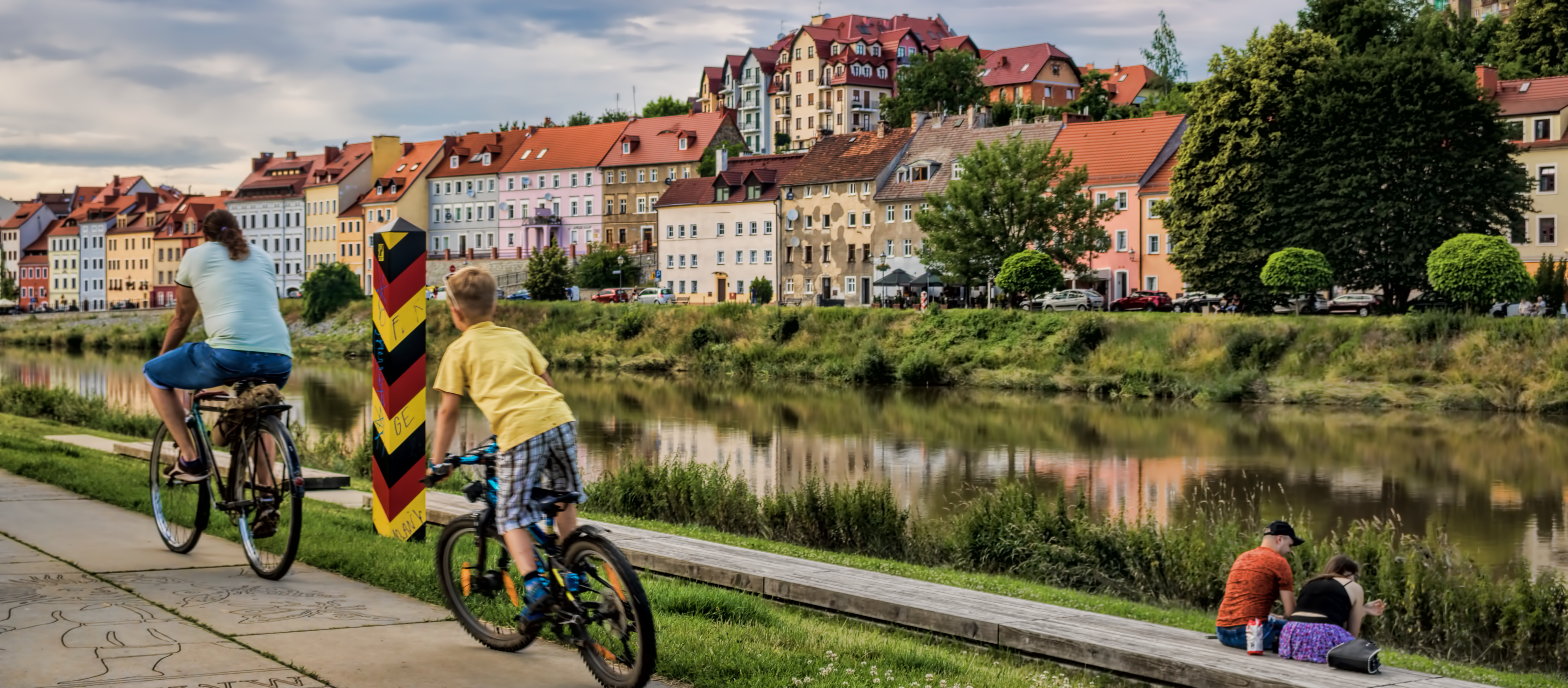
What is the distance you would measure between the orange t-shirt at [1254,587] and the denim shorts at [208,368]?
513cm

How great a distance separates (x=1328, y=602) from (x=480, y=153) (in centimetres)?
10818

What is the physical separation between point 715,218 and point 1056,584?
75879mm

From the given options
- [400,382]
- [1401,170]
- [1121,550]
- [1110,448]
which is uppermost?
[1401,170]

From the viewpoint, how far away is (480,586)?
6.43 meters

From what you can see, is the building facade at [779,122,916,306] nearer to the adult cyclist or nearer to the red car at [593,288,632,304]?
the red car at [593,288,632,304]

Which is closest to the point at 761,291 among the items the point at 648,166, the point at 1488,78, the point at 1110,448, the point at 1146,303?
the point at 1146,303

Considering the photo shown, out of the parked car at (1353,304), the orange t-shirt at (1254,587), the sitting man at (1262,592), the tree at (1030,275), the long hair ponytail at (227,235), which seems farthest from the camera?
the tree at (1030,275)

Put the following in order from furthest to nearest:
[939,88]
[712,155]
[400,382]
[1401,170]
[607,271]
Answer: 1. [939,88]
2. [712,155]
3. [607,271]
4. [1401,170]
5. [400,382]

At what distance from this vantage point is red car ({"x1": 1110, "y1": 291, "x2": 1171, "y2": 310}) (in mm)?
58688

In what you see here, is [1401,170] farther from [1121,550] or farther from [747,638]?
[747,638]

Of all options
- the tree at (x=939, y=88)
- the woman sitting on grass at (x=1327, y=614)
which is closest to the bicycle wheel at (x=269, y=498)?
the woman sitting on grass at (x=1327, y=614)

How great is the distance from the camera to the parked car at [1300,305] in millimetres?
46688

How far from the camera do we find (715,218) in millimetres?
87750

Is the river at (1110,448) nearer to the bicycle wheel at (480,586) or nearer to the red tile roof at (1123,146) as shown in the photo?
the bicycle wheel at (480,586)
